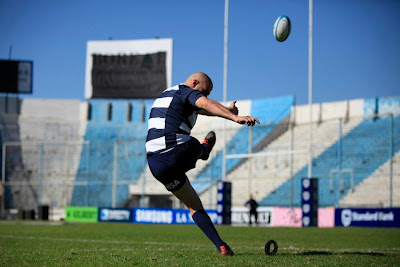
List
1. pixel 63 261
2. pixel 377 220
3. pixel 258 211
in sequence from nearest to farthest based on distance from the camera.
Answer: pixel 63 261
pixel 377 220
pixel 258 211

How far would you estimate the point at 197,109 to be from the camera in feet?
21.3

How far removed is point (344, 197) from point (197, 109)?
2290 centimetres

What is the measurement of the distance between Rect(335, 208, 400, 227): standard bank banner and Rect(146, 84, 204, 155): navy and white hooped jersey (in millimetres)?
17707

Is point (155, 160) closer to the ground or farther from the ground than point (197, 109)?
closer to the ground

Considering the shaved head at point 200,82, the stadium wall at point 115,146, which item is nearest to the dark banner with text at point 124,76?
the stadium wall at point 115,146

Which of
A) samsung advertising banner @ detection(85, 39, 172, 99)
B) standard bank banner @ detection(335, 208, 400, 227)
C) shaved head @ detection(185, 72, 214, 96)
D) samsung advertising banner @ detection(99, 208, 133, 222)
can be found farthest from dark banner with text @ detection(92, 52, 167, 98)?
shaved head @ detection(185, 72, 214, 96)

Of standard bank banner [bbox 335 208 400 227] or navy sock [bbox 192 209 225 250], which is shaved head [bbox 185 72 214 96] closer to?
navy sock [bbox 192 209 225 250]

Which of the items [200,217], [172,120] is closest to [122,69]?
[200,217]

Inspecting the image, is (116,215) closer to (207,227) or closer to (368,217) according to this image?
(368,217)

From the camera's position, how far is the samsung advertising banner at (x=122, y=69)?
43750mm

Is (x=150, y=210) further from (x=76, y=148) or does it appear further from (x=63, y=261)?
(x=63, y=261)

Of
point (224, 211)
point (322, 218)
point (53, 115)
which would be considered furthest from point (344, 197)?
point (53, 115)

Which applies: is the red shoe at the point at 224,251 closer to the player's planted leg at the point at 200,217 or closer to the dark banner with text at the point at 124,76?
the player's planted leg at the point at 200,217

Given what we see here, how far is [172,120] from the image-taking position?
6500mm
